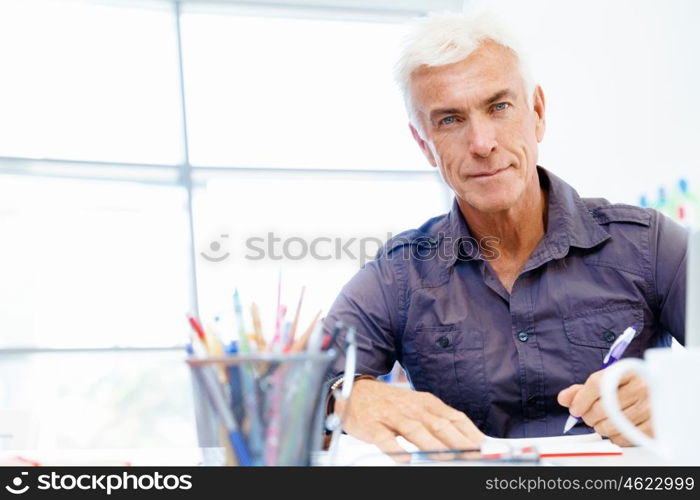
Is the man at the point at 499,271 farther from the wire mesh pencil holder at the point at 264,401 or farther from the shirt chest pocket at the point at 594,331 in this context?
the wire mesh pencil holder at the point at 264,401

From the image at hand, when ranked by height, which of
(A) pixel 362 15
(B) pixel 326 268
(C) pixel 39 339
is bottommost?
(C) pixel 39 339

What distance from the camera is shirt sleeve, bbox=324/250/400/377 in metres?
1.52

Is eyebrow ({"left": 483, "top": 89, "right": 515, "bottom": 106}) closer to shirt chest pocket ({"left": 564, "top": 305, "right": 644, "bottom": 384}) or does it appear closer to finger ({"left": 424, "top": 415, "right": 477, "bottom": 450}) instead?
shirt chest pocket ({"left": 564, "top": 305, "right": 644, "bottom": 384})

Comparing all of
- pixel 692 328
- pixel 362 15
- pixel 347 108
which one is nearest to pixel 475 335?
pixel 692 328

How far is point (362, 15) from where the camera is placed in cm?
452

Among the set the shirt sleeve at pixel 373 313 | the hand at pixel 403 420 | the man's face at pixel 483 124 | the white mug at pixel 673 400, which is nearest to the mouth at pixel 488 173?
the man's face at pixel 483 124

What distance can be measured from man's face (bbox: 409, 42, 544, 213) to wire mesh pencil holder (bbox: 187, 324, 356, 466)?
0.99 m

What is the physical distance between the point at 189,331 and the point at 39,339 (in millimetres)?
3656

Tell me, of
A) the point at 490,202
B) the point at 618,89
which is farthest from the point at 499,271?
the point at 618,89

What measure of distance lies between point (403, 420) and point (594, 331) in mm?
611

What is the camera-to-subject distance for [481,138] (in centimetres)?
153

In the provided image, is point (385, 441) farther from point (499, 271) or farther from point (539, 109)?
point (539, 109)

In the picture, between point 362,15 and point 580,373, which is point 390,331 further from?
point 362,15

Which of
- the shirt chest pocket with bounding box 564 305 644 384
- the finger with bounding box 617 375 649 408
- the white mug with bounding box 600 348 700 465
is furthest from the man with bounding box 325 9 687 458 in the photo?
the white mug with bounding box 600 348 700 465
